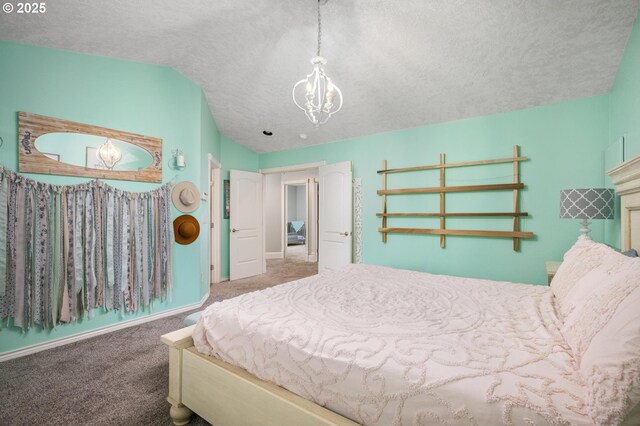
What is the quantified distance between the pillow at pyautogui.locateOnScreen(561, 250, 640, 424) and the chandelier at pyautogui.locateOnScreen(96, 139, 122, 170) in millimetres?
3616

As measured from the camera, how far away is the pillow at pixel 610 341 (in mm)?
668

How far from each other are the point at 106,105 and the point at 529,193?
4.52 meters

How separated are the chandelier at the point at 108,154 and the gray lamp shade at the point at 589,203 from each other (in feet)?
13.7

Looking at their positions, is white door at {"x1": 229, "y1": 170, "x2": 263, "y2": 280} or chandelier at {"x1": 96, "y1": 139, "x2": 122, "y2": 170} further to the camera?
white door at {"x1": 229, "y1": 170, "x2": 263, "y2": 280}

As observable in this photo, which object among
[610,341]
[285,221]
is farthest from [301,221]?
[610,341]

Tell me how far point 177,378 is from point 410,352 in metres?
1.29

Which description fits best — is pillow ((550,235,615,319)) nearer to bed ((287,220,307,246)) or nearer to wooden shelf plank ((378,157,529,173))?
wooden shelf plank ((378,157,529,173))

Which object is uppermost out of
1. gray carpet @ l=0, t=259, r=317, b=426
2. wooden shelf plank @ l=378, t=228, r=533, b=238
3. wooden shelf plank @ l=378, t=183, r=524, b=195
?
wooden shelf plank @ l=378, t=183, r=524, b=195

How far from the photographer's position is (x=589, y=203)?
220 cm

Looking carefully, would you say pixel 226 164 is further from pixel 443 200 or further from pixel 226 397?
pixel 226 397

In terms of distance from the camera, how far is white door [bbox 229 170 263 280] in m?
4.89

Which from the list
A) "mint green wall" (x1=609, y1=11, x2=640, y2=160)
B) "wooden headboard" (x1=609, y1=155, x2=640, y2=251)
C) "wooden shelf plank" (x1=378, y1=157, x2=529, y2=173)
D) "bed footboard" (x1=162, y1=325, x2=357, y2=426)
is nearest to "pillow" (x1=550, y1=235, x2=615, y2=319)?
"wooden headboard" (x1=609, y1=155, x2=640, y2=251)

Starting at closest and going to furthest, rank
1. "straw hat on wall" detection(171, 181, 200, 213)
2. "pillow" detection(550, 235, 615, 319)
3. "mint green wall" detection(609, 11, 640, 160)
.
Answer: "pillow" detection(550, 235, 615, 319)
"mint green wall" detection(609, 11, 640, 160)
"straw hat on wall" detection(171, 181, 200, 213)

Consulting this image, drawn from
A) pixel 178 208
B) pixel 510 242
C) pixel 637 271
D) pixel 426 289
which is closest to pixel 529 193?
pixel 510 242
